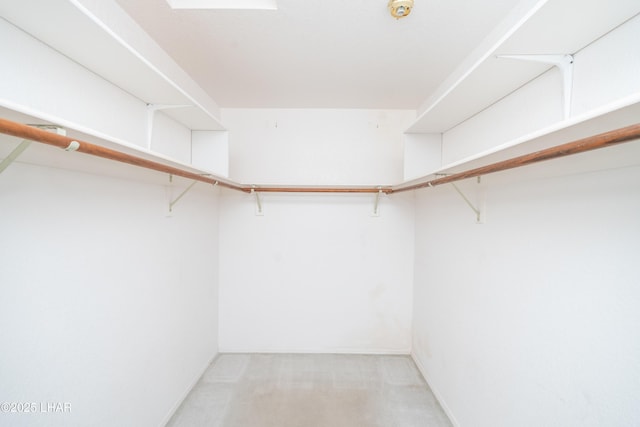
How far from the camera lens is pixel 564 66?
0.99 metres

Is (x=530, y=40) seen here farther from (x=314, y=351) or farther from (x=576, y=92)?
(x=314, y=351)

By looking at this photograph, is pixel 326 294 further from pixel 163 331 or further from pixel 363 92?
pixel 363 92

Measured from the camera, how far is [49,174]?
95 cm

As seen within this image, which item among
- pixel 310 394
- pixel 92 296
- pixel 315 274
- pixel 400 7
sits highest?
pixel 400 7

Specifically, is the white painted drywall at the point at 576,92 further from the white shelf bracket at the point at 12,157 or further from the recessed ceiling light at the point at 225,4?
the white shelf bracket at the point at 12,157

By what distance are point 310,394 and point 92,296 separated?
5.24 feet

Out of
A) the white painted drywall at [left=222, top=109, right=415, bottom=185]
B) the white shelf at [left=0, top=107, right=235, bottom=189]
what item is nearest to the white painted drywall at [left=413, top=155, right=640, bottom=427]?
the white painted drywall at [left=222, top=109, right=415, bottom=185]

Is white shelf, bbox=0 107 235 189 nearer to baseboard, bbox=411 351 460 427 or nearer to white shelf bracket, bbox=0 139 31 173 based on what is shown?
white shelf bracket, bbox=0 139 31 173

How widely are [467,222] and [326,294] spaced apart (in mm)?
1442

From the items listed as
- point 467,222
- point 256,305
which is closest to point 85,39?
point 467,222

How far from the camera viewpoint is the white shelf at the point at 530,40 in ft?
2.54

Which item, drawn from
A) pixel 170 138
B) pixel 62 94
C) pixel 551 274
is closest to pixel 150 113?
pixel 170 138

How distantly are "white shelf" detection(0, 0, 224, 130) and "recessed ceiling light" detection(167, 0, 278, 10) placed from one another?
28cm

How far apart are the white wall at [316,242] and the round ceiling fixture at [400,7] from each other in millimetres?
1268
